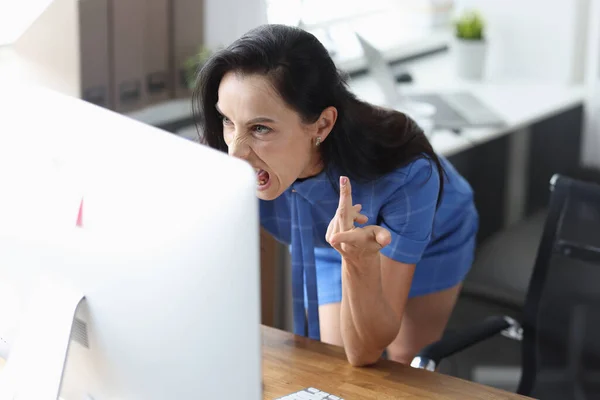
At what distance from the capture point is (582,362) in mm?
1711

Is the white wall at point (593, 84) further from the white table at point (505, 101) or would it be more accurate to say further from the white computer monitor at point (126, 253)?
the white computer monitor at point (126, 253)

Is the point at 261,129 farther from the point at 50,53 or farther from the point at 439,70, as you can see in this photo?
the point at 439,70

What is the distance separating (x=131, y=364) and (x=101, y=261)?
0.39ft

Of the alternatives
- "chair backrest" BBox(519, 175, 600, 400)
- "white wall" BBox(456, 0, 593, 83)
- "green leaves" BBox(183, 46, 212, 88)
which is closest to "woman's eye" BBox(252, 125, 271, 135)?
"chair backrest" BBox(519, 175, 600, 400)

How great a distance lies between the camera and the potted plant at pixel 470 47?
130 inches

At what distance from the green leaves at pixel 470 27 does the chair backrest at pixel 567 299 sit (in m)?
1.72

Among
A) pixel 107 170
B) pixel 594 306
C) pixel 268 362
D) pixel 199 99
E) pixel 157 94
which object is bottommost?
pixel 268 362

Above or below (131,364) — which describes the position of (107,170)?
above

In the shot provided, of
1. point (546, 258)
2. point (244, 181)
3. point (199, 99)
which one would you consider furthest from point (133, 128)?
point (546, 258)

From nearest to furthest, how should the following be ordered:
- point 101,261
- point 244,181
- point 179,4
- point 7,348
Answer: point 244,181, point 101,261, point 7,348, point 179,4

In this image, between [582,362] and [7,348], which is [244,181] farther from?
[582,362]

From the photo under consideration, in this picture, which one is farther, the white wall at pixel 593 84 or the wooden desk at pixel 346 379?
the white wall at pixel 593 84

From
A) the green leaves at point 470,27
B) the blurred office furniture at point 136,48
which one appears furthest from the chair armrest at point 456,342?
the green leaves at point 470,27

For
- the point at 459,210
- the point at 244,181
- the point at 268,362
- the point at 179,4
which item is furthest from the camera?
the point at 179,4
